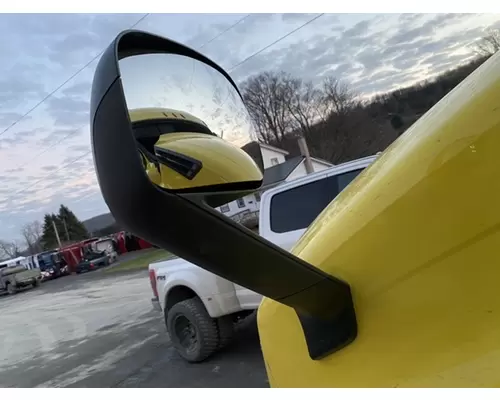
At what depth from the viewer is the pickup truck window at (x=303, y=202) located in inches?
165

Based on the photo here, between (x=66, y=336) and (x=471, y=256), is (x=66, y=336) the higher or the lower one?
the lower one

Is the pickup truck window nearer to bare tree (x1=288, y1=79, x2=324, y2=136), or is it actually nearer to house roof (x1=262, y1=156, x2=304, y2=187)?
house roof (x1=262, y1=156, x2=304, y2=187)

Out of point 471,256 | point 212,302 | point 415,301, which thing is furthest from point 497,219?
point 212,302

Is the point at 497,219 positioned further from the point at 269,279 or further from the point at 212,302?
the point at 212,302

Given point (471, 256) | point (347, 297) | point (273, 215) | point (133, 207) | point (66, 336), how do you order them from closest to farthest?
point (133, 207)
point (471, 256)
point (347, 297)
point (273, 215)
point (66, 336)

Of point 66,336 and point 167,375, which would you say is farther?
point 66,336

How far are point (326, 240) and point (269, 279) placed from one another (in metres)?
0.25

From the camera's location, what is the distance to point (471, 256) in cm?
77

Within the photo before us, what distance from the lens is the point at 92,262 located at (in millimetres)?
27250

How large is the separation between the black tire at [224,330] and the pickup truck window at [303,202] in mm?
1144

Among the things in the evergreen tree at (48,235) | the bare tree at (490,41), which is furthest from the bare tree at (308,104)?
the evergreen tree at (48,235)

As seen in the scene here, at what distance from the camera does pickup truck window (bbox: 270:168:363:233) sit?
Answer: 4.20 metres

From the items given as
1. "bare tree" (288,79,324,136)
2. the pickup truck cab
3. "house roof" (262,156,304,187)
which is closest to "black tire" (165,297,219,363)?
"house roof" (262,156,304,187)

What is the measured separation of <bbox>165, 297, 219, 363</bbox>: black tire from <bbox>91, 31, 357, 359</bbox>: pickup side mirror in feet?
12.9
